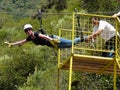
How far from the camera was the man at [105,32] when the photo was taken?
424 inches

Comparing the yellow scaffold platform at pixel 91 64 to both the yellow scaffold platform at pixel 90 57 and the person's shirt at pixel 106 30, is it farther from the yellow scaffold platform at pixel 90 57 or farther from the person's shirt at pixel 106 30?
the person's shirt at pixel 106 30

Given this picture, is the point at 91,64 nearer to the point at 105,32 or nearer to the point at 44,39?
the point at 105,32

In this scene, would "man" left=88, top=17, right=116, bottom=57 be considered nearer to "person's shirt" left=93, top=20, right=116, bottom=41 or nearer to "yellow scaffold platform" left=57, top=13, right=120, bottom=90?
"person's shirt" left=93, top=20, right=116, bottom=41

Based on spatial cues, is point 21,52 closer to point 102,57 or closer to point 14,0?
point 102,57

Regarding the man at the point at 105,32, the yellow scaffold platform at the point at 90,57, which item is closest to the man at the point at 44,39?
the yellow scaffold platform at the point at 90,57

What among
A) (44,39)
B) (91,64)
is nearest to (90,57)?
(91,64)

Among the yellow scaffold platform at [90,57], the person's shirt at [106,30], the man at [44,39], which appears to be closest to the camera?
the yellow scaffold platform at [90,57]

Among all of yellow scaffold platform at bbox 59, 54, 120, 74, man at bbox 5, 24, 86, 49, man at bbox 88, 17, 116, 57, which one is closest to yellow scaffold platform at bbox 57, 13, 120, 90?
yellow scaffold platform at bbox 59, 54, 120, 74

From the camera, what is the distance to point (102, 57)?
10562mm

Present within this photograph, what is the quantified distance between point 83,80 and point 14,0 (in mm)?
81814

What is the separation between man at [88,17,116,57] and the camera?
1078 centimetres

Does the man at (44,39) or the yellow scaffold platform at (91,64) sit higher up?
the man at (44,39)

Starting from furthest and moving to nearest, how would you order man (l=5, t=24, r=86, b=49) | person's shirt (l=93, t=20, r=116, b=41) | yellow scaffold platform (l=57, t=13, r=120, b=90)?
person's shirt (l=93, t=20, r=116, b=41), man (l=5, t=24, r=86, b=49), yellow scaffold platform (l=57, t=13, r=120, b=90)

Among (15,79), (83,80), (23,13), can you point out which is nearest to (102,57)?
Answer: (83,80)
